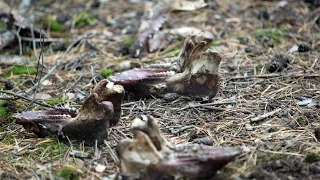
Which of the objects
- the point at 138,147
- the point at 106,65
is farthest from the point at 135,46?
the point at 138,147

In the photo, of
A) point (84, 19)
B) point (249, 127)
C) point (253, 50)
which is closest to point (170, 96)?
point (249, 127)

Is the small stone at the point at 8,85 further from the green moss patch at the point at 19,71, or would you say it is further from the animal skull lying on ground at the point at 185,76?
the animal skull lying on ground at the point at 185,76

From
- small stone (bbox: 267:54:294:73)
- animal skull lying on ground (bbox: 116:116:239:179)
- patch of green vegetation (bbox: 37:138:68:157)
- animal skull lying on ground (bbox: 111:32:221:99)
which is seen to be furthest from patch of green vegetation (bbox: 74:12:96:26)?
animal skull lying on ground (bbox: 116:116:239:179)

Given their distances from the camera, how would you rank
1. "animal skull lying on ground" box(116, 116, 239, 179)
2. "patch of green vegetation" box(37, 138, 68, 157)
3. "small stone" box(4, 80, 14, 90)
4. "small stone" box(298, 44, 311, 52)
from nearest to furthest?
"animal skull lying on ground" box(116, 116, 239, 179)
"patch of green vegetation" box(37, 138, 68, 157)
"small stone" box(4, 80, 14, 90)
"small stone" box(298, 44, 311, 52)

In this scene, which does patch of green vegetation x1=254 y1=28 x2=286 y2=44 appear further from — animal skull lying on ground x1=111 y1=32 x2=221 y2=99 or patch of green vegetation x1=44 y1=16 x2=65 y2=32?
patch of green vegetation x1=44 y1=16 x2=65 y2=32

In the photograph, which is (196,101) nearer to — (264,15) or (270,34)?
(270,34)

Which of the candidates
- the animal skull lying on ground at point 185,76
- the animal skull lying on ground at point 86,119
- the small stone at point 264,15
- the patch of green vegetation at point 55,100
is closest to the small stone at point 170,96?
the animal skull lying on ground at point 185,76

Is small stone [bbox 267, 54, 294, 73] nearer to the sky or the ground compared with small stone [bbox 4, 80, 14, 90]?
nearer to the sky
